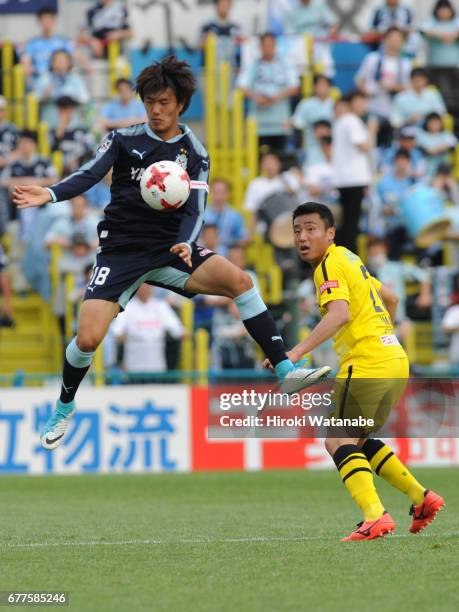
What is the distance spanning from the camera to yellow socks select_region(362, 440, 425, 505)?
27.3 ft

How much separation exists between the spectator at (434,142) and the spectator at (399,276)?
217 centimetres

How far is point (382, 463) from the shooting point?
27.7 ft

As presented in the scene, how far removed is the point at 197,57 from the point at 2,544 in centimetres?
1367

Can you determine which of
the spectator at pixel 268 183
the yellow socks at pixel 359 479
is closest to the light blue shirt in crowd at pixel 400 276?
the spectator at pixel 268 183

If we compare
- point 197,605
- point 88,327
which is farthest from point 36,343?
point 197,605

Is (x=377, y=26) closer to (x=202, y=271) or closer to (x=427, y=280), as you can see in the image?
(x=427, y=280)

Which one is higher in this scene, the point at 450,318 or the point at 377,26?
the point at 377,26

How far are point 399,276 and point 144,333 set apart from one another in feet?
11.5

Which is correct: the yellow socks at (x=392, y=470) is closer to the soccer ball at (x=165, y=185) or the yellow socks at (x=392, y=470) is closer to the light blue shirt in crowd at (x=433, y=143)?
the soccer ball at (x=165, y=185)

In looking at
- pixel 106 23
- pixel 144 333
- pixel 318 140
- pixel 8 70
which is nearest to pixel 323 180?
pixel 318 140

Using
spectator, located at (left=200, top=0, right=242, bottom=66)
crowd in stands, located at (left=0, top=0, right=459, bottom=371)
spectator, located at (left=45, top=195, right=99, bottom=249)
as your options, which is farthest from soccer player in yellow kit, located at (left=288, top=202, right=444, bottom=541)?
spectator, located at (left=200, top=0, right=242, bottom=66)

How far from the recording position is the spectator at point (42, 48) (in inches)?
765

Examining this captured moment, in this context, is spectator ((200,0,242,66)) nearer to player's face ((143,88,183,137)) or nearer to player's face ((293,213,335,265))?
player's face ((143,88,183,137))

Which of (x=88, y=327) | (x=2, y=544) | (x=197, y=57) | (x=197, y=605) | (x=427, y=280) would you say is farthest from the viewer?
(x=197, y=57)
